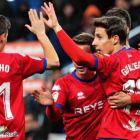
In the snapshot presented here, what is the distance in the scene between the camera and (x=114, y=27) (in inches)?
179

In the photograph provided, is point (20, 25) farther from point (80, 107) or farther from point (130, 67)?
point (130, 67)

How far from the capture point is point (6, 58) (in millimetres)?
4094

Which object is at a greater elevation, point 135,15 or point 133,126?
point 135,15

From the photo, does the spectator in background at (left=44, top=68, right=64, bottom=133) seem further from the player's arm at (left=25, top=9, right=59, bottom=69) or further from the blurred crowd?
the player's arm at (left=25, top=9, right=59, bottom=69)

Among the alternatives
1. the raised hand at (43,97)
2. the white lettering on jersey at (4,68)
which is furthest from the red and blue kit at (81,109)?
the white lettering on jersey at (4,68)

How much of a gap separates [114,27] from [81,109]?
121cm

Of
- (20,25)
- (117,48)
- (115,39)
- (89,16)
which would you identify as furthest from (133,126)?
(20,25)

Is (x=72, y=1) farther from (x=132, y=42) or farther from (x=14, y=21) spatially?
(x=132, y=42)

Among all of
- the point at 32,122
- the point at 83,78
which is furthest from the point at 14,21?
the point at 83,78

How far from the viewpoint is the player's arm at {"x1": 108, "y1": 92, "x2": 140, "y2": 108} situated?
4.24 metres

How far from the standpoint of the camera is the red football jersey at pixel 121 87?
421cm

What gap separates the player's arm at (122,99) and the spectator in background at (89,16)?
5585mm

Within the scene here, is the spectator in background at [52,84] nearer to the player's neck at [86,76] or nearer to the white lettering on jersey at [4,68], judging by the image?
the player's neck at [86,76]

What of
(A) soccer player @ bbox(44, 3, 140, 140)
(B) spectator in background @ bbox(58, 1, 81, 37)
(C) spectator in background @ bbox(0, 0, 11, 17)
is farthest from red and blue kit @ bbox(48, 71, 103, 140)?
(C) spectator in background @ bbox(0, 0, 11, 17)
